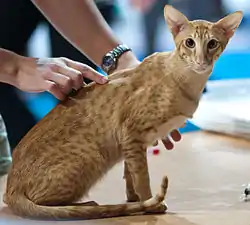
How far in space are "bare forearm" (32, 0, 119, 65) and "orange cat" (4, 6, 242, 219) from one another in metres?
0.29

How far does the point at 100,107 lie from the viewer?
1.22 metres

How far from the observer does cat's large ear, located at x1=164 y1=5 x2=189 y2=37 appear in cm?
120

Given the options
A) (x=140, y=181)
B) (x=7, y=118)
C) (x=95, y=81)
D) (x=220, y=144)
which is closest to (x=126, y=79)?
(x=95, y=81)

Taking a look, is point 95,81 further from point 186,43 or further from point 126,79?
point 186,43

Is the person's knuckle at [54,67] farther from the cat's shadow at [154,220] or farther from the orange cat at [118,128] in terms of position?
the cat's shadow at [154,220]

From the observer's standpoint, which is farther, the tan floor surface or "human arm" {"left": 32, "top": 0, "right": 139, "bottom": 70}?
"human arm" {"left": 32, "top": 0, "right": 139, "bottom": 70}

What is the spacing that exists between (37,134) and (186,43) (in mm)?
352

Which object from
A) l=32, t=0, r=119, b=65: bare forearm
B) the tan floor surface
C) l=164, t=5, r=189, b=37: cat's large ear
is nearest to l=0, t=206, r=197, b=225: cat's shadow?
the tan floor surface

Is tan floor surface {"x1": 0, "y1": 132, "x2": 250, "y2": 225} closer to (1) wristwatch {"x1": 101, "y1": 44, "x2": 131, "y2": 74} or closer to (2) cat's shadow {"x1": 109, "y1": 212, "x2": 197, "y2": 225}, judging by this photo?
(2) cat's shadow {"x1": 109, "y1": 212, "x2": 197, "y2": 225}

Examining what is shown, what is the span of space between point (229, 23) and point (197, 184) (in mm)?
419

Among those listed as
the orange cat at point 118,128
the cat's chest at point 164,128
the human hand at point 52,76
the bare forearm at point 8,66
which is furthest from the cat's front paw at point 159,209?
the bare forearm at point 8,66

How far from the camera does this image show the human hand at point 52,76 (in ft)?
3.99

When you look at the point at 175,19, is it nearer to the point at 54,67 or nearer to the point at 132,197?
the point at 54,67

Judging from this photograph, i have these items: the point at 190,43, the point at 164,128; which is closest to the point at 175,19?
the point at 190,43
